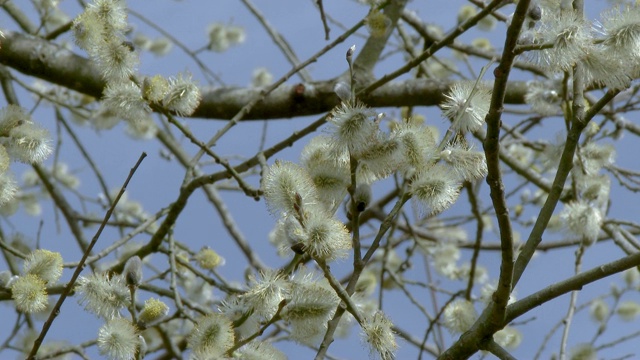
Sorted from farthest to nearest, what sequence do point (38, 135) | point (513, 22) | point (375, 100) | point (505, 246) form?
point (375, 100) → point (38, 135) → point (505, 246) → point (513, 22)

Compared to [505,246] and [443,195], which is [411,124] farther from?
[505,246]

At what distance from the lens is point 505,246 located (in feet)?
4.52

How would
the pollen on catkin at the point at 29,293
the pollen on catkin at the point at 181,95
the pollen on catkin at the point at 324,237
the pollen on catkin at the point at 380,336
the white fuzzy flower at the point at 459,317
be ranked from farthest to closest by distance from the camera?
the white fuzzy flower at the point at 459,317 < the pollen on catkin at the point at 181,95 < the pollen on catkin at the point at 29,293 < the pollen on catkin at the point at 380,336 < the pollen on catkin at the point at 324,237

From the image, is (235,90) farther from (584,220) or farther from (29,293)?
(29,293)

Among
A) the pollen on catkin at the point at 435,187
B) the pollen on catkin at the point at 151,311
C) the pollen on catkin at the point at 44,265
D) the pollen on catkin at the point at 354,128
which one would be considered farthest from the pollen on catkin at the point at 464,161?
the pollen on catkin at the point at 44,265

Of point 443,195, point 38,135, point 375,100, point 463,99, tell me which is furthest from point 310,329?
point 375,100

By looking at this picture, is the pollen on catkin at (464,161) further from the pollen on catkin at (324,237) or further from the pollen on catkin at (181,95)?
the pollen on catkin at (181,95)

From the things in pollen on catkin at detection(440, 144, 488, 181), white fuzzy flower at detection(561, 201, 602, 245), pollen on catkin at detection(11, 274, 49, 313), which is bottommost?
pollen on catkin at detection(11, 274, 49, 313)

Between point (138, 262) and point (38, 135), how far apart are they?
1.80ft

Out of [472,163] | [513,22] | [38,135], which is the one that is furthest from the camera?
[38,135]

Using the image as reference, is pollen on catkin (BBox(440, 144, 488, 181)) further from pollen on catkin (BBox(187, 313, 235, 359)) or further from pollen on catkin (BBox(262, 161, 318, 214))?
pollen on catkin (BBox(187, 313, 235, 359))

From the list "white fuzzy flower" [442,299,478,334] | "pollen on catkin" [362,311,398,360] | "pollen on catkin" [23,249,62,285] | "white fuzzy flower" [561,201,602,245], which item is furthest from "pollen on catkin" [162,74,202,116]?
"white fuzzy flower" [561,201,602,245]

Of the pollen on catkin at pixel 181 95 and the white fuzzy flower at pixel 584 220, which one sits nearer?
the pollen on catkin at pixel 181 95

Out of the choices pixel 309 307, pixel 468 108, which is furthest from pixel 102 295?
pixel 468 108
